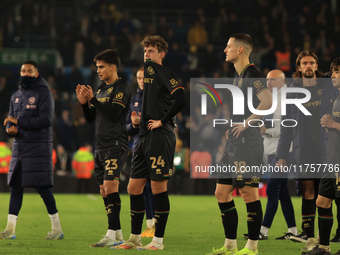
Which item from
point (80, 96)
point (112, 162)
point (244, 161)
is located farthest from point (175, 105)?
point (80, 96)

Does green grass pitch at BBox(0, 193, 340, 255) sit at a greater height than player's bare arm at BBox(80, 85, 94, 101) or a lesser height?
lesser

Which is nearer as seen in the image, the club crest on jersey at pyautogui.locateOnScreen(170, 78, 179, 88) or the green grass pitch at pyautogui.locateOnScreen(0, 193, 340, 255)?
the club crest on jersey at pyautogui.locateOnScreen(170, 78, 179, 88)

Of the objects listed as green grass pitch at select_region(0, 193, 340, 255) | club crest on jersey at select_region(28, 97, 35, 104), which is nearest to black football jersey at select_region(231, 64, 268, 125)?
green grass pitch at select_region(0, 193, 340, 255)

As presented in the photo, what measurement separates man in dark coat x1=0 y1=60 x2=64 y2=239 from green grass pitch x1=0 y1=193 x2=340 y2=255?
374 mm

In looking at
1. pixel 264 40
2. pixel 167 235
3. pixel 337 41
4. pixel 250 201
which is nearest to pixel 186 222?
pixel 167 235

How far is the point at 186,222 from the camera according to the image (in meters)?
8.26

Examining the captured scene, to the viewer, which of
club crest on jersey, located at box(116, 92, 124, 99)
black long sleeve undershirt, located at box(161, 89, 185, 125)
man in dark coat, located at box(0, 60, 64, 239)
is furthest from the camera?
man in dark coat, located at box(0, 60, 64, 239)

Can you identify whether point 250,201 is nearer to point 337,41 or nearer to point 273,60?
point 273,60

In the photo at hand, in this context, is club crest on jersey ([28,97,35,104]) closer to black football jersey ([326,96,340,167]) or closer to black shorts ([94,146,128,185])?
black shorts ([94,146,128,185])

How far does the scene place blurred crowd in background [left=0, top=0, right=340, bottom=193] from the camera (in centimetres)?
1788

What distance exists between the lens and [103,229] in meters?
7.26

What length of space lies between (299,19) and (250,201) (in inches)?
694

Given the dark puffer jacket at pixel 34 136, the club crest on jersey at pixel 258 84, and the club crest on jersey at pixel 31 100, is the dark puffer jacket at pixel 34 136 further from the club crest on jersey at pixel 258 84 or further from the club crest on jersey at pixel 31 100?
the club crest on jersey at pixel 258 84

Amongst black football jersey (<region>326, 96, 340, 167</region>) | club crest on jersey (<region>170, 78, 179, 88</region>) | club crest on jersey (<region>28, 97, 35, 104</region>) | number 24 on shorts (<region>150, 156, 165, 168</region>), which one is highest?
club crest on jersey (<region>170, 78, 179, 88</region>)
